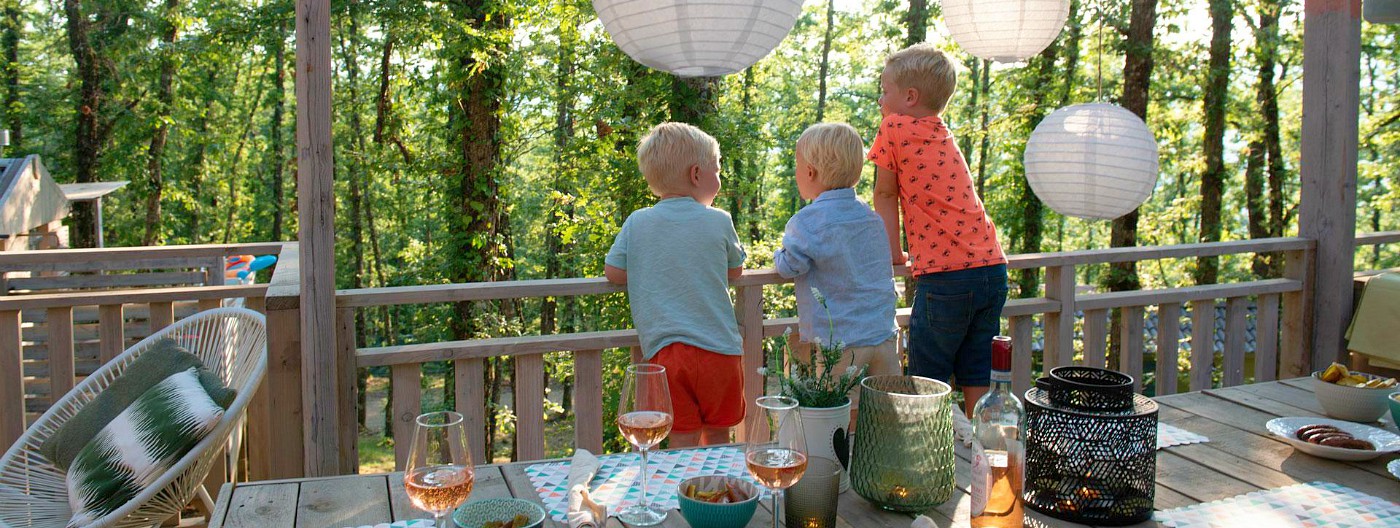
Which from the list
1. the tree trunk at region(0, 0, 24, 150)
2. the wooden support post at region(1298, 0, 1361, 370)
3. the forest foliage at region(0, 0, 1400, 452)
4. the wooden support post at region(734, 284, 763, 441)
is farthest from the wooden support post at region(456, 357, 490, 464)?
the tree trunk at region(0, 0, 24, 150)

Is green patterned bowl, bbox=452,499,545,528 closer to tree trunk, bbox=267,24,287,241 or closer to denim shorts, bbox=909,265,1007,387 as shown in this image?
denim shorts, bbox=909,265,1007,387

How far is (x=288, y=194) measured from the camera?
52.1 feet

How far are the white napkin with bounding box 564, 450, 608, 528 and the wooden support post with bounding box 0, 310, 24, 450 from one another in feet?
7.68

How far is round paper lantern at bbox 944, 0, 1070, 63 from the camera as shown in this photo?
2.63 m

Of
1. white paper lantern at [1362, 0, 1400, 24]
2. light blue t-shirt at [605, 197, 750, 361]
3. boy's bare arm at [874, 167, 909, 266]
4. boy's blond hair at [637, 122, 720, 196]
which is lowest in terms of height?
light blue t-shirt at [605, 197, 750, 361]

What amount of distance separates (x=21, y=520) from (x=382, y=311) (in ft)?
53.3

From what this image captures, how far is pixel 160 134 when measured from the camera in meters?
12.2

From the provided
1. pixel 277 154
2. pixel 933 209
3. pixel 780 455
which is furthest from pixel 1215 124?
pixel 277 154

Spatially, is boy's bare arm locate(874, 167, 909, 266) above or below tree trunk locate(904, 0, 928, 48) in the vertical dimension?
below

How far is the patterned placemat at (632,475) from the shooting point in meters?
1.40

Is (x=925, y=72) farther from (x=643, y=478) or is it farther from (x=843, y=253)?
(x=643, y=478)

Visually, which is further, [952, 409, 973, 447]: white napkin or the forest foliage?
the forest foliage

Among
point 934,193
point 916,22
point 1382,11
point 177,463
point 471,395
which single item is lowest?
point 177,463

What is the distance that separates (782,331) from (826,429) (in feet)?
5.16
